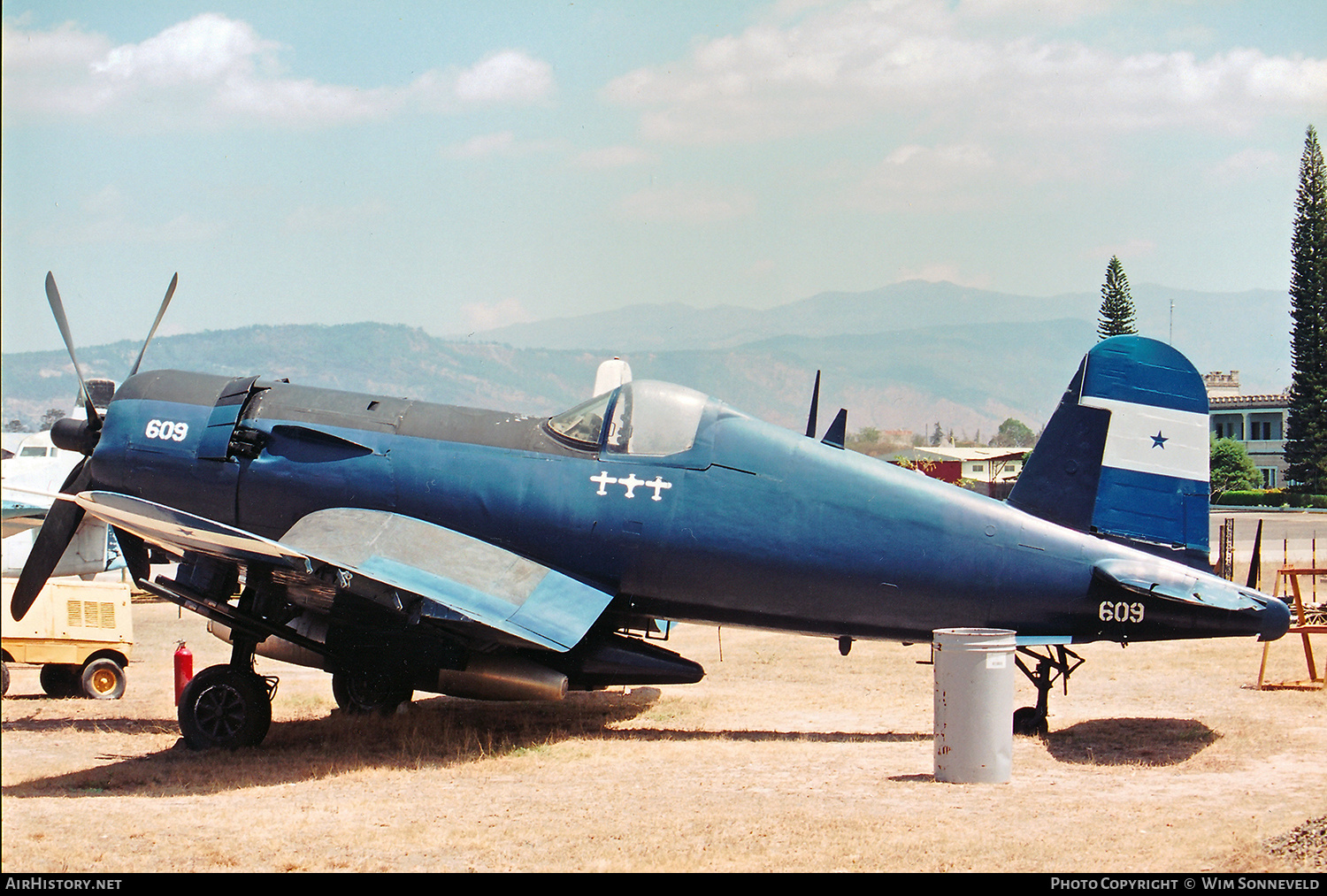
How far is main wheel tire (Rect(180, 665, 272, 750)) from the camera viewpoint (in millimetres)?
9453

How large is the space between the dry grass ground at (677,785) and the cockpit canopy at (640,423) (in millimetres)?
2522

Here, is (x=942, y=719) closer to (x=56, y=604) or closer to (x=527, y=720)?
(x=527, y=720)

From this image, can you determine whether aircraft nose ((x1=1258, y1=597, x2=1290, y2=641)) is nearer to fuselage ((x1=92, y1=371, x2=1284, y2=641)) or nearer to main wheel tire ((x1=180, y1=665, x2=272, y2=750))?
fuselage ((x1=92, y1=371, x2=1284, y2=641))

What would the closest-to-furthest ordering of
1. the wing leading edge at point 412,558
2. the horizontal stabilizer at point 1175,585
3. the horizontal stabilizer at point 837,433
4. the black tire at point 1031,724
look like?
the wing leading edge at point 412,558
the horizontal stabilizer at point 1175,585
the black tire at point 1031,724
the horizontal stabilizer at point 837,433

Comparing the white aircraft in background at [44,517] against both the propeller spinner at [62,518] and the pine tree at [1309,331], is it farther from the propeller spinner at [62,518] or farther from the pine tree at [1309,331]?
the pine tree at [1309,331]

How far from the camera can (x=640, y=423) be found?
980 cm

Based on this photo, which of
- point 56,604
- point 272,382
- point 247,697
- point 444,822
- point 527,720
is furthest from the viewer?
point 56,604

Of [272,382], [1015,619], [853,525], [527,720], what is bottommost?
[527,720]

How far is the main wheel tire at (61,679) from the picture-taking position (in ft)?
45.2

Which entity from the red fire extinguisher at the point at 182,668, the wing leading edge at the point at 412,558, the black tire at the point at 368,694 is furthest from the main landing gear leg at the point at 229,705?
the red fire extinguisher at the point at 182,668

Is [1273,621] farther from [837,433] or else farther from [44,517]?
[44,517]

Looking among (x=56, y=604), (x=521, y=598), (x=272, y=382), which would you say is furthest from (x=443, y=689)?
(x=56, y=604)

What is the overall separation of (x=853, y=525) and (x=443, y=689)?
3732 millimetres

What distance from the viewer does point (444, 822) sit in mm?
6719
